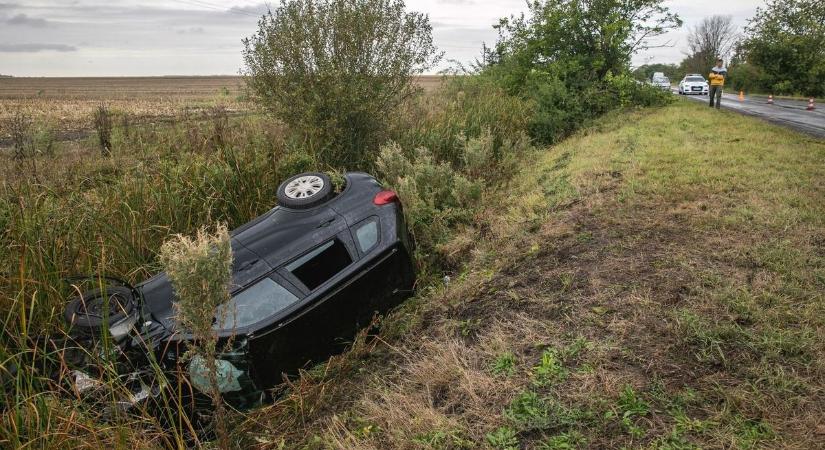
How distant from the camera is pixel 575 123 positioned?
13477 mm

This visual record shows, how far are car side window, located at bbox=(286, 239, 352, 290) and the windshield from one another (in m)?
0.20

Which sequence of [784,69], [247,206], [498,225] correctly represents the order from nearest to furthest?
[498,225]
[247,206]
[784,69]

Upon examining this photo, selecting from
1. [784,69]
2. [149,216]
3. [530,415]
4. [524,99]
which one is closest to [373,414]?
[530,415]

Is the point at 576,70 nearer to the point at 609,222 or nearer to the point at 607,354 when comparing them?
the point at 609,222

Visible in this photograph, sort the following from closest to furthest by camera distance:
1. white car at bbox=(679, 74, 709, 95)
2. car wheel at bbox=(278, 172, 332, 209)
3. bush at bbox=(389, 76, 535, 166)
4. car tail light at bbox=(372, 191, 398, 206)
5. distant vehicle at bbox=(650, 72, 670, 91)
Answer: car wheel at bbox=(278, 172, 332, 209) → car tail light at bbox=(372, 191, 398, 206) → bush at bbox=(389, 76, 535, 166) → distant vehicle at bbox=(650, 72, 670, 91) → white car at bbox=(679, 74, 709, 95)

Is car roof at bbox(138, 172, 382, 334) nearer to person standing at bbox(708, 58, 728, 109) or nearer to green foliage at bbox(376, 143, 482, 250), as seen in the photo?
green foliage at bbox(376, 143, 482, 250)

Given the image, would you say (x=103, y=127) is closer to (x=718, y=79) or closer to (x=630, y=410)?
(x=630, y=410)

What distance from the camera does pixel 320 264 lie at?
4195 millimetres

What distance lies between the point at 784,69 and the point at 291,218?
1492 inches

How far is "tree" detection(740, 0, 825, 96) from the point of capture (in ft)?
58.2

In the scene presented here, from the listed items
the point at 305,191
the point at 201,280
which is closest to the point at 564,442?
the point at 201,280

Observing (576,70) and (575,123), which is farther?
(576,70)

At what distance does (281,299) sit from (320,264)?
498 millimetres

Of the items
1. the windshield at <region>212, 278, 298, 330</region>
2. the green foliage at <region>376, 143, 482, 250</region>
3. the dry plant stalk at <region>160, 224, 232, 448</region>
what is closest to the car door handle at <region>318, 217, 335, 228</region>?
the windshield at <region>212, 278, 298, 330</region>
